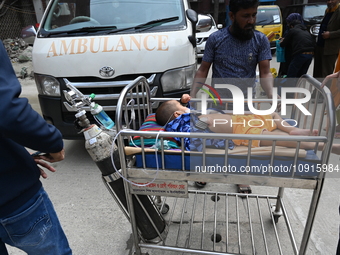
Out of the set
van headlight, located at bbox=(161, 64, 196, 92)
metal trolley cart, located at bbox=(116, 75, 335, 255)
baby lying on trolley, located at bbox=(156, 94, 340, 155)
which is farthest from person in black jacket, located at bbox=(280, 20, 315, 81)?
baby lying on trolley, located at bbox=(156, 94, 340, 155)

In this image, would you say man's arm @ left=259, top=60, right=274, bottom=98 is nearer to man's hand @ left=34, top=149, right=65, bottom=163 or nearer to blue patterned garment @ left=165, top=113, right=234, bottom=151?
blue patterned garment @ left=165, top=113, right=234, bottom=151

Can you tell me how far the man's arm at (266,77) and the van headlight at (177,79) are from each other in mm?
954

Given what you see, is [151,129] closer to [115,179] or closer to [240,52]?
[115,179]

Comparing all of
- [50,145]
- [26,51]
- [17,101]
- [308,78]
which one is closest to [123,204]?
[50,145]

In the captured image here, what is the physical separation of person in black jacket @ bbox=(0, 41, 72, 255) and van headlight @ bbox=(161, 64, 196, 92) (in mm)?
1875

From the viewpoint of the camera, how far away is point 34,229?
1262 millimetres

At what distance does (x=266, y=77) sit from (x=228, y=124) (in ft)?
2.62

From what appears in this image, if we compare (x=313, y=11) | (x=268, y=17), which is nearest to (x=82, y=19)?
(x=268, y=17)

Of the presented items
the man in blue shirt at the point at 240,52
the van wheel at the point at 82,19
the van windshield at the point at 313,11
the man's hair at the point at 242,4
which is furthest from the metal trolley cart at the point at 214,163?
the van windshield at the point at 313,11

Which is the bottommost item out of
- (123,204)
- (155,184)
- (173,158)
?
(123,204)

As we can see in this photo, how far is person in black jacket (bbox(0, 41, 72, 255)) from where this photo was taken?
38.9 inches

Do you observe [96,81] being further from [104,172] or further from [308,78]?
[308,78]

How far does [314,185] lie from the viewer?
4.74 ft

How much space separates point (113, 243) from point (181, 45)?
213cm
